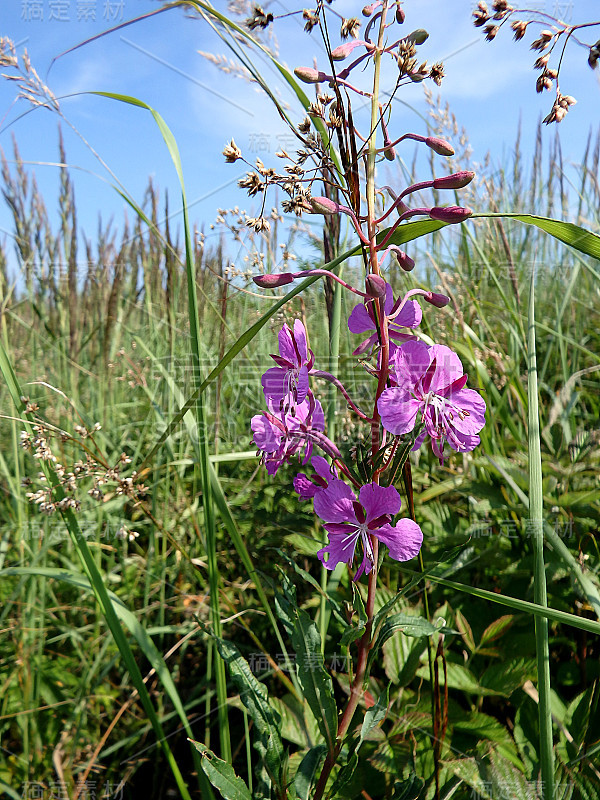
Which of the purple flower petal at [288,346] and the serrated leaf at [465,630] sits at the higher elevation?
the purple flower petal at [288,346]

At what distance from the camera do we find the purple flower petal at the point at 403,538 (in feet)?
2.88

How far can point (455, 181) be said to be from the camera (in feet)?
2.80

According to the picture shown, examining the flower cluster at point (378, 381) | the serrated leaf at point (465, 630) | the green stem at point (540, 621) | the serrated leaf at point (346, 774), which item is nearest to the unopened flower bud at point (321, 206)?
the flower cluster at point (378, 381)

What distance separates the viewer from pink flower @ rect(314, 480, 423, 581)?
87cm

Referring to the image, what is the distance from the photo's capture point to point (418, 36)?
36.9 inches

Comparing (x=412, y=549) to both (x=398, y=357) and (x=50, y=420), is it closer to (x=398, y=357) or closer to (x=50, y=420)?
(x=398, y=357)

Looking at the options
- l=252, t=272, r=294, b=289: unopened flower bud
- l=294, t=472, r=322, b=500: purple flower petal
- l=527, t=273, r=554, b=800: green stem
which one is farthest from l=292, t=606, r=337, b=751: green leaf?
l=252, t=272, r=294, b=289: unopened flower bud

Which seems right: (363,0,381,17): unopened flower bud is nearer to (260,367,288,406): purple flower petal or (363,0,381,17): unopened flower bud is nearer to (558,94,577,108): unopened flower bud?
(558,94,577,108): unopened flower bud

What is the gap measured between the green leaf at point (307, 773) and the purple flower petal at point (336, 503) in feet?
1.45

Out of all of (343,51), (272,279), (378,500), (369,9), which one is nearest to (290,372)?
(272,279)

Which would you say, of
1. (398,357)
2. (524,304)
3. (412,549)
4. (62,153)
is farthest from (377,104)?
(62,153)

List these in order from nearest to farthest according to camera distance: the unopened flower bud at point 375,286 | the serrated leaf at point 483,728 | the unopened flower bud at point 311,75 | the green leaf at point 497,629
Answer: the unopened flower bud at point 375,286 → the unopened flower bud at point 311,75 → the serrated leaf at point 483,728 → the green leaf at point 497,629

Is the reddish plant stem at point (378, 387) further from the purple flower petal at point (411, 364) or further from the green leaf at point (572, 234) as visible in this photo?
the green leaf at point (572, 234)

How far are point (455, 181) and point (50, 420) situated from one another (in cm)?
190
